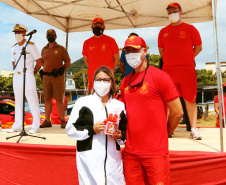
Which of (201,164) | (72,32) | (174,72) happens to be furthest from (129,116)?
(72,32)

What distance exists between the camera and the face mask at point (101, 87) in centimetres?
203

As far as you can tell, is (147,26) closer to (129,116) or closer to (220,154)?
(220,154)

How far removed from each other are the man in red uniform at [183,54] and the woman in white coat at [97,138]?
1.74 meters

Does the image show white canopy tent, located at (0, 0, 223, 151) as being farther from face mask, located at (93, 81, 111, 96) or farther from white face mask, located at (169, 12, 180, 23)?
face mask, located at (93, 81, 111, 96)

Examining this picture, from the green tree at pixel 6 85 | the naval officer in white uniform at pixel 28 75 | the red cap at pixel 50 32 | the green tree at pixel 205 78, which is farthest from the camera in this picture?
the green tree at pixel 6 85

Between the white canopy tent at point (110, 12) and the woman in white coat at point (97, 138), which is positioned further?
the white canopy tent at point (110, 12)

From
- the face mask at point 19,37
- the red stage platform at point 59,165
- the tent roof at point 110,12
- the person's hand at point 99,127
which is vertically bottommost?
the red stage platform at point 59,165

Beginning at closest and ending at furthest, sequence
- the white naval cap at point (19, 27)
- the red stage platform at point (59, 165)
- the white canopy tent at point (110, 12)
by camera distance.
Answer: the red stage platform at point (59, 165)
the white naval cap at point (19, 27)
the white canopy tent at point (110, 12)

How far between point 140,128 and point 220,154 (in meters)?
1.29

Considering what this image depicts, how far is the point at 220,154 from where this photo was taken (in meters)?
2.65

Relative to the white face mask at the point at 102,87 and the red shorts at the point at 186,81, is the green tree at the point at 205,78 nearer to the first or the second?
the red shorts at the point at 186,81

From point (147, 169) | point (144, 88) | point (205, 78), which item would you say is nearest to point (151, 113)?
point (144, 88)

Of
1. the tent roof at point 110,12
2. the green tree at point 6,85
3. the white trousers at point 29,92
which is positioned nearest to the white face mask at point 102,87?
the white trousers at point 29,92

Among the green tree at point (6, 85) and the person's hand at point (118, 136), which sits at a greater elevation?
the green tree at point (6, 85)
